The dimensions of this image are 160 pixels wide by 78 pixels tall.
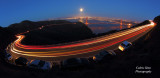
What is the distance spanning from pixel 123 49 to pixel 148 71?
11.9m

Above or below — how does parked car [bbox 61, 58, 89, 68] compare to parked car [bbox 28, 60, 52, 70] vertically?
above

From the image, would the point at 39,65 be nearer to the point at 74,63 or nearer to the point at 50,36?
the point at 74,63

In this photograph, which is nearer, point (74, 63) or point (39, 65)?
point (74, 63)

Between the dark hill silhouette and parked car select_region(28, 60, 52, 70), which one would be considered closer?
parked car select_region(28, 60, 52, 70)

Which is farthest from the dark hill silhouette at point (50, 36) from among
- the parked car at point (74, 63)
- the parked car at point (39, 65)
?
the parked car at point (74, 63)

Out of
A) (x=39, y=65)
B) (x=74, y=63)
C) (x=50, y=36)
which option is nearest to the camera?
(x=74, y=63)

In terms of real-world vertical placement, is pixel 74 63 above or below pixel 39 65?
above

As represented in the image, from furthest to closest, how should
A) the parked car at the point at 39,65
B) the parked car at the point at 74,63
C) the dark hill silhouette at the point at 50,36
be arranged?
the dark hill silhouette at the point at 50,36 < the parked car at the point at 39,65 < the parked car at the point at 74,63

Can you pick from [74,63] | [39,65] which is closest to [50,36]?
[39,65]

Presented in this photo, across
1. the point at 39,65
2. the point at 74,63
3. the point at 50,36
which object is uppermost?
the point at 74,63

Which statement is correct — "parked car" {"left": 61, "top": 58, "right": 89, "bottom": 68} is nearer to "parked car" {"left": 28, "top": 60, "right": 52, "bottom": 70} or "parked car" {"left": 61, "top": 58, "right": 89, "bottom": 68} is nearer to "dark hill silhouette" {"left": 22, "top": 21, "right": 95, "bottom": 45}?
"parked car" {"left": 28, "top": 60, "right": 52, "bottom": 70}

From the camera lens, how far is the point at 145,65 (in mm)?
8953

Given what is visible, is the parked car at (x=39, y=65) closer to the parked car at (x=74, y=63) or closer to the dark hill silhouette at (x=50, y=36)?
the parked car at (x=74, y=63)

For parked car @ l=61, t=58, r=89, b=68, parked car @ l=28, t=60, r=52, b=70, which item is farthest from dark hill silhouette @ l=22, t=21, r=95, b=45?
parked car @ l=61, t=58, r=89, b=68
